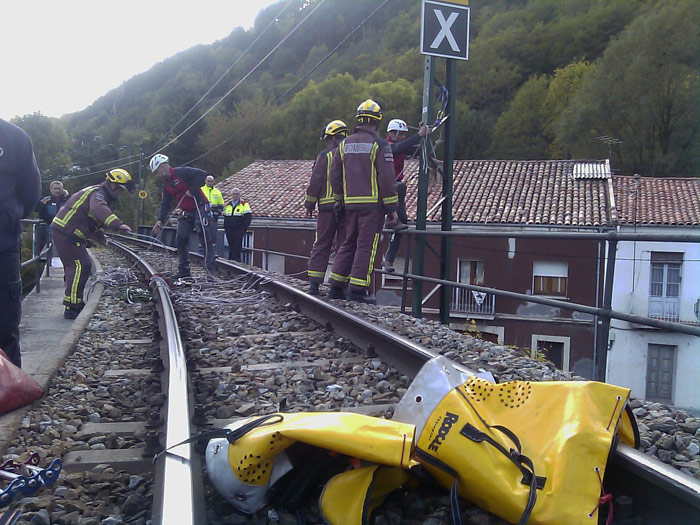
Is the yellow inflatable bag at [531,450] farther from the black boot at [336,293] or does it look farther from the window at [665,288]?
the window at [665,288]

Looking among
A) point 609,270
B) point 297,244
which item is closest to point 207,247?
point 609,270

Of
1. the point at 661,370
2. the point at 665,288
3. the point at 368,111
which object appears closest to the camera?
the point at 368,111

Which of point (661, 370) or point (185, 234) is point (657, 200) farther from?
point (185, 234)

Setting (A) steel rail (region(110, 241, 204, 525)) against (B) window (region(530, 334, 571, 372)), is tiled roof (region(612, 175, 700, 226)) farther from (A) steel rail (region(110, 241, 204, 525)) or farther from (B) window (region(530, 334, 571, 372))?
(A) steel rail (region(110, 241, 204, 525))

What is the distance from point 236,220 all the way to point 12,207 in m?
9.77

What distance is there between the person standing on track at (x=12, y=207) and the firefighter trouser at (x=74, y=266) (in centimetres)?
277

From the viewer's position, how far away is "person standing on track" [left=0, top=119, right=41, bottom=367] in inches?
136

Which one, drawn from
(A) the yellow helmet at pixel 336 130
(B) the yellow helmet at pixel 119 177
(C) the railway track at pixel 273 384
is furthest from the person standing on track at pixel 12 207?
(A) the yellow helmet at pixel 336 130

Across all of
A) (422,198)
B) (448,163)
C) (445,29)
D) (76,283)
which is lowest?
(76,283)

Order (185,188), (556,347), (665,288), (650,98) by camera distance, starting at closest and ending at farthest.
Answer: (185,188) < (665,288) < (556,347) < (650,98)

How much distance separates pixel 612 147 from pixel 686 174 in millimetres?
4736

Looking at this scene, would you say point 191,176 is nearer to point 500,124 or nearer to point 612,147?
point 612,147

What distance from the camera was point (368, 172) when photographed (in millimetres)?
6152

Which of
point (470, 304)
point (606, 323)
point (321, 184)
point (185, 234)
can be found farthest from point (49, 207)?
point (470, 304)
